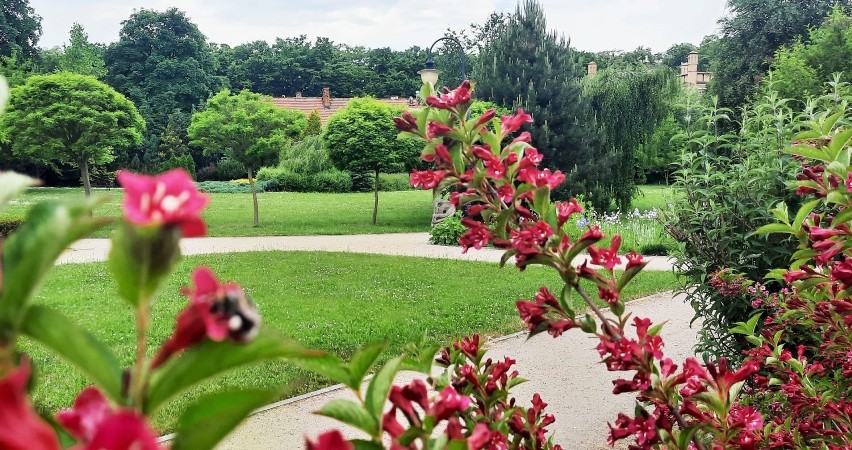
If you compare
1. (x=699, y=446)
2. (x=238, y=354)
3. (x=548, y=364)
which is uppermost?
(x=238, y=354)

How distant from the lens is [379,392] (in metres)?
0.63

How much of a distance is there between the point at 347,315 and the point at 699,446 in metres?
5.58

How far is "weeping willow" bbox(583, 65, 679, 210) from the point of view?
15492mm

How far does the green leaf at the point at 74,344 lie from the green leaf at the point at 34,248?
0.05 feet

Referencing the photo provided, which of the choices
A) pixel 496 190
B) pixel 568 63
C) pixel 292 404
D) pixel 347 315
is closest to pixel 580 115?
pixel 568 63

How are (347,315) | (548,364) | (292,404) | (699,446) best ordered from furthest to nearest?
(347,315) → (548,364) → (292,404) → (699,446)

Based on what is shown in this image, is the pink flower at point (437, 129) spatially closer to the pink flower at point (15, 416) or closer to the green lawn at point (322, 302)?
the pink flower at point (15, 416)

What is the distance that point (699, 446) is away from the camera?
3.68 feet

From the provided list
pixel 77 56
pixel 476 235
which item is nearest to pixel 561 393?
pixel 476 235

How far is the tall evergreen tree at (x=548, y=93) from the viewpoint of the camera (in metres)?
14.6

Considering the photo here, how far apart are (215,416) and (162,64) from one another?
142ft

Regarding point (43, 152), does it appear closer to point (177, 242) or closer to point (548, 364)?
point (548, 364)

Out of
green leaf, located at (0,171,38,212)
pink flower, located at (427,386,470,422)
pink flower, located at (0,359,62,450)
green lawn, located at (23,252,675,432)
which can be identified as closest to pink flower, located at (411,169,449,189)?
pink flower, located at (427,386,470,422)

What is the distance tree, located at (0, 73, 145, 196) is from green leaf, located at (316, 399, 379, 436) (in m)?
16.3
